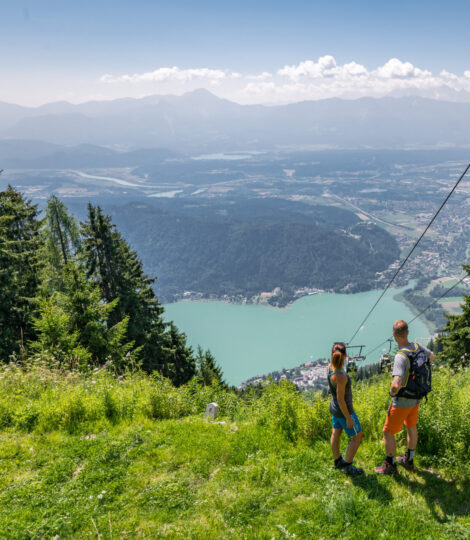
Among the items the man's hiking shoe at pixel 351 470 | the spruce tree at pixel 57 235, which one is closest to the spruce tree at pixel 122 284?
the spruce tree at pixel 57 235

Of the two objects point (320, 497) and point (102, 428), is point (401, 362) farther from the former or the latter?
point (102, 428)

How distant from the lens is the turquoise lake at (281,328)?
11669 cm

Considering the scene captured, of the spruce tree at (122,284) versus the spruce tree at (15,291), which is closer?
the spruce tree at (15,291)

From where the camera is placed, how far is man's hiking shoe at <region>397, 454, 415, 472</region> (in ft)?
15.1

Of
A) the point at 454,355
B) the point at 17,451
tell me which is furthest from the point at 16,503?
the point at 454,355

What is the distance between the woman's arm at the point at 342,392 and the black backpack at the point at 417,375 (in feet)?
2.49

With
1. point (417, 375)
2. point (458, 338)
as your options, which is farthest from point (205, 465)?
point (458, 338)

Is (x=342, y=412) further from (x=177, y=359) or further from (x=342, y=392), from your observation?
(x=177, y=359)

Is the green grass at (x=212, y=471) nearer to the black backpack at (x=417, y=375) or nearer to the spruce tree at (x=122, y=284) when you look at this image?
the black backpack at (x=417, y=375)

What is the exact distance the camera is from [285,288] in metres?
188

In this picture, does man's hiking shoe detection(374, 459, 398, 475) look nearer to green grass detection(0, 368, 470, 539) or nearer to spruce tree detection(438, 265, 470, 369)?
green grass detection(0, 368, 470, 539)

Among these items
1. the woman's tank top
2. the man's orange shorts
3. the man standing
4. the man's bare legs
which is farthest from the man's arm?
the man's bare legs

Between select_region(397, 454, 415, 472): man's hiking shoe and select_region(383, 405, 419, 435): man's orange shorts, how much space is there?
18.6 inches

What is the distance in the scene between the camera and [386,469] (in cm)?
452
